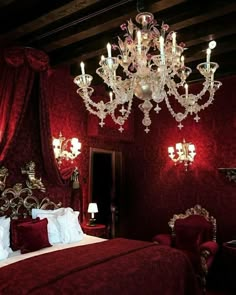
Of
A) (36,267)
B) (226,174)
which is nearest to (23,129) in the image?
(36,267)

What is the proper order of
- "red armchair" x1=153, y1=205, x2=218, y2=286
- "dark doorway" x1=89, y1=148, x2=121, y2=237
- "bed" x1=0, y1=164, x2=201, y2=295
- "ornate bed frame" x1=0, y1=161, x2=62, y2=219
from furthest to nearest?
"dark doorway" x1=89, y1=148, x2=121, y2=237
"red armchair" x1=153, y1=205, x2=218, y2=286
"ornate bed frame" x1=0, y1=161, x2=62, y2=219
"bed" x1=0, y1=164, x2=201, y2=295

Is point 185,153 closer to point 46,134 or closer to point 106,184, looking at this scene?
point 106,184

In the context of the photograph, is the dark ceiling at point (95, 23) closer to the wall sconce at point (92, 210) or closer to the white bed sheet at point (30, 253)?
the wall sconce at point (92, 210)

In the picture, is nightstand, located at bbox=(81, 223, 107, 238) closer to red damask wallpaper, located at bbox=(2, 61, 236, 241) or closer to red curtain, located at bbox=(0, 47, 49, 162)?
red damask wallpaper, located at bbox=(2, 61, 236, 241)

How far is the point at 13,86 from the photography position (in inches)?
160

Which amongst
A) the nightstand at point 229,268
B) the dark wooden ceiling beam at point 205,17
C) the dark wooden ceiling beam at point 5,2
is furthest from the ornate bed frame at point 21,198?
the nightstand at point 229,268

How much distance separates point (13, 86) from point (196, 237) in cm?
356

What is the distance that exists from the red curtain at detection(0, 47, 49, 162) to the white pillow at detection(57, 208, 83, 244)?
122 cm

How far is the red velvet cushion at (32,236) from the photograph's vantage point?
3812mm

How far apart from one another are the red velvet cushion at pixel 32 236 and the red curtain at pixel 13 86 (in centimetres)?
91

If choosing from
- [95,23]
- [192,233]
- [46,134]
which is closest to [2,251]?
[46,134]

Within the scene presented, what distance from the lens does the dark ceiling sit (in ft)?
10.8

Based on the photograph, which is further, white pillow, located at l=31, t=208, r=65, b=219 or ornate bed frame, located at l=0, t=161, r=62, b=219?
white pillow, located at l=31, t=208, r=65, b=219

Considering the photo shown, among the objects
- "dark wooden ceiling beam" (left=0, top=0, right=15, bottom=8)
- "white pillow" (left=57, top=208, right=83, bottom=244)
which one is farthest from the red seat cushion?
"dark wooden ceiling beam" (left=0, top=0, right=15, bottom=8)
